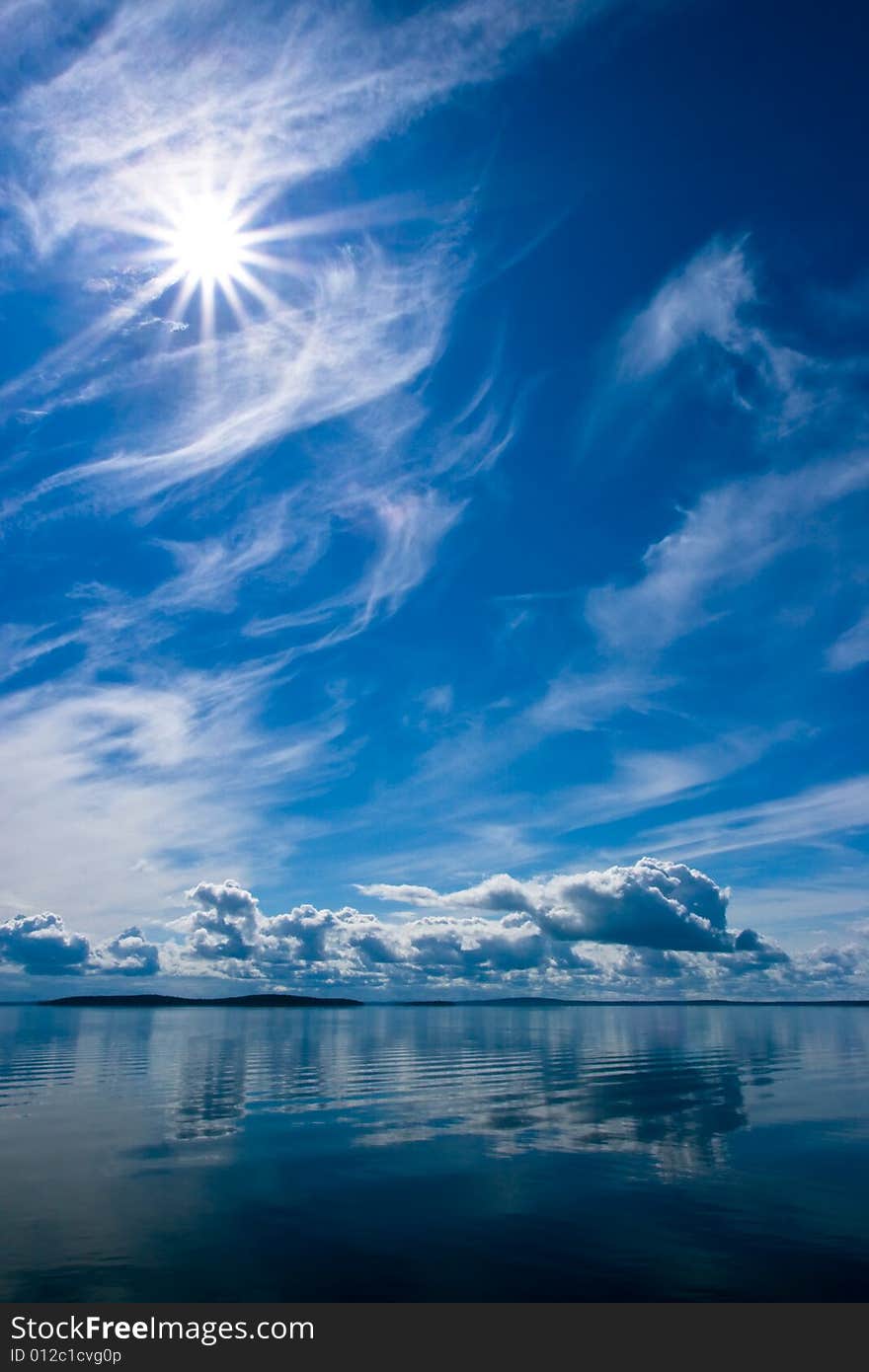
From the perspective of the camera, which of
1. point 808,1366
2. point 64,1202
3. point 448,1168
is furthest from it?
point 448,1168

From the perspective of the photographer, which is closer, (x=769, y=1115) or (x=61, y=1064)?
(x=769, y=1115)

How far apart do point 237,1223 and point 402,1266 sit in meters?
7.96

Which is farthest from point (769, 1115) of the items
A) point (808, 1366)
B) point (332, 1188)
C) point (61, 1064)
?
point (61, 1064)

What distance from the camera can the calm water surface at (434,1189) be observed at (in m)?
22.5

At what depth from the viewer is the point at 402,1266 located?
23.2m

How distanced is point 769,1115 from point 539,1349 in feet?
130

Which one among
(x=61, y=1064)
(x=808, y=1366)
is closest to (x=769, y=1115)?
(x=808, y=1366)

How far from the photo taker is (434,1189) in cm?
3225

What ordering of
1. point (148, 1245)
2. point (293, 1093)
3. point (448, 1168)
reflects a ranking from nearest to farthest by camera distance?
point (148, 1245) < point (448, 1168) < point (293, 1093)

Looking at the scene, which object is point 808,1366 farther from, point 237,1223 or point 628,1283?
point 237,1223

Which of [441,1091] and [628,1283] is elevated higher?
[628,1283]

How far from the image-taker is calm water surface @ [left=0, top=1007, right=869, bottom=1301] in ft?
73.8

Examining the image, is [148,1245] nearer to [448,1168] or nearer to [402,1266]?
[402,1266]

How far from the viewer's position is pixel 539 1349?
744 inches
